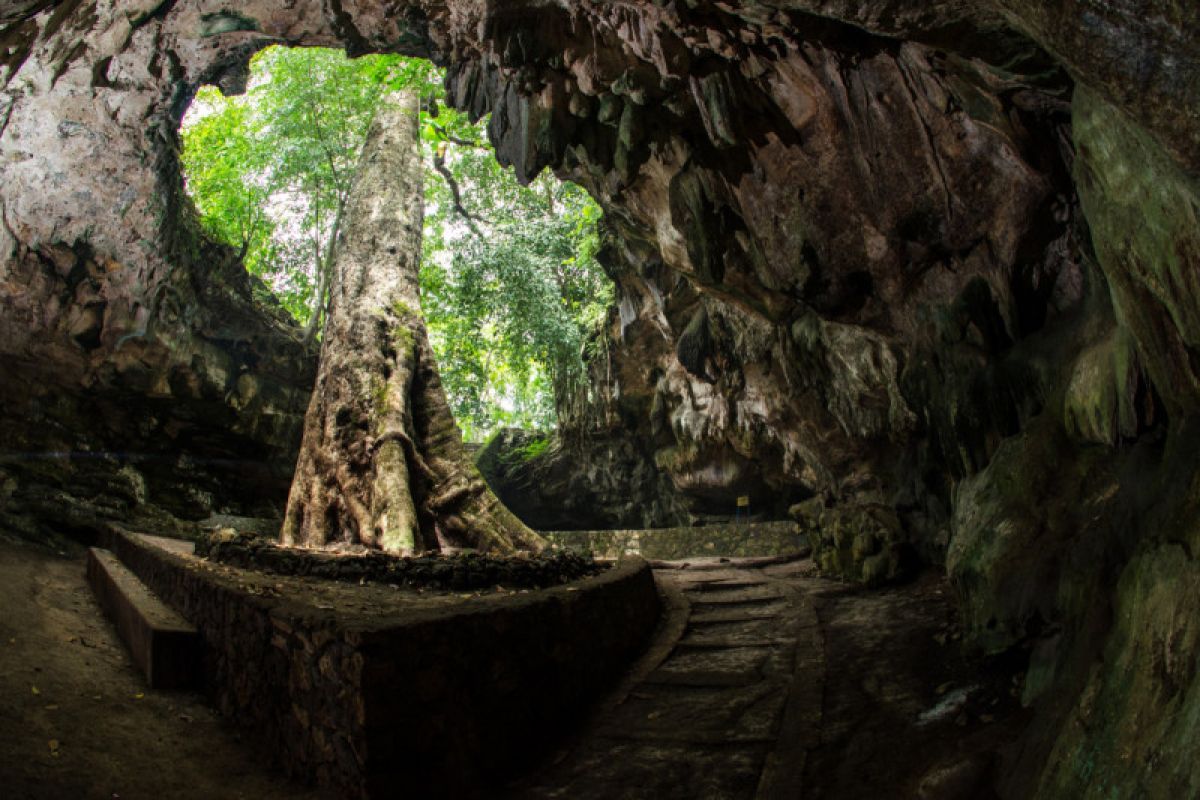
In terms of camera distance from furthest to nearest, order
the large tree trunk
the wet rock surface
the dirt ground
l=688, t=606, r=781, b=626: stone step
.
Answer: the large tree trunk
l=688, t=606, r=781, b=626: stone step
the wet rock surface
the dirt ground

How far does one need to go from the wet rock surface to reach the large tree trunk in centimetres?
125

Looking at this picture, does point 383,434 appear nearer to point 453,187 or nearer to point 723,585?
point 723,585

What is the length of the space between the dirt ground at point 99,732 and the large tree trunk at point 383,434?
238cm

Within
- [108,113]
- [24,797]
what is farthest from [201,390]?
[24,797]

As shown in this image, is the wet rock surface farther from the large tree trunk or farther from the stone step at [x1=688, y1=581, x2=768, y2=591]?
the stone step at [x1=688, y1=581, x2=768, y2=591]

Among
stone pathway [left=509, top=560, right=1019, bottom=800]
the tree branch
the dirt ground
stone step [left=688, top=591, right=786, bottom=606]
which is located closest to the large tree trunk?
stone step [left=688, top=591, right=786, bottom=606]

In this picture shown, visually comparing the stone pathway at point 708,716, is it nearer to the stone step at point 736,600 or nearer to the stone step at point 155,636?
the stone step at point 736,600

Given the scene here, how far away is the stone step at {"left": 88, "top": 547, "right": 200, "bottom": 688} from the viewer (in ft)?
14.1

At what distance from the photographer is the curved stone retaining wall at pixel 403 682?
9.70 ft

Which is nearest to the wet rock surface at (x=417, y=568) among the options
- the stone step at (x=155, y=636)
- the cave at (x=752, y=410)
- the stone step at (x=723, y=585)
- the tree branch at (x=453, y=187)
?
the cave at (x=752, y=410)

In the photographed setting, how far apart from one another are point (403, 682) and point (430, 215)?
15.1 meters

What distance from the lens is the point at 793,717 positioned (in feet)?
13.8

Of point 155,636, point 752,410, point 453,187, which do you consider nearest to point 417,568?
point 155,636

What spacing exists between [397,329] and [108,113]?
5.21 meters
